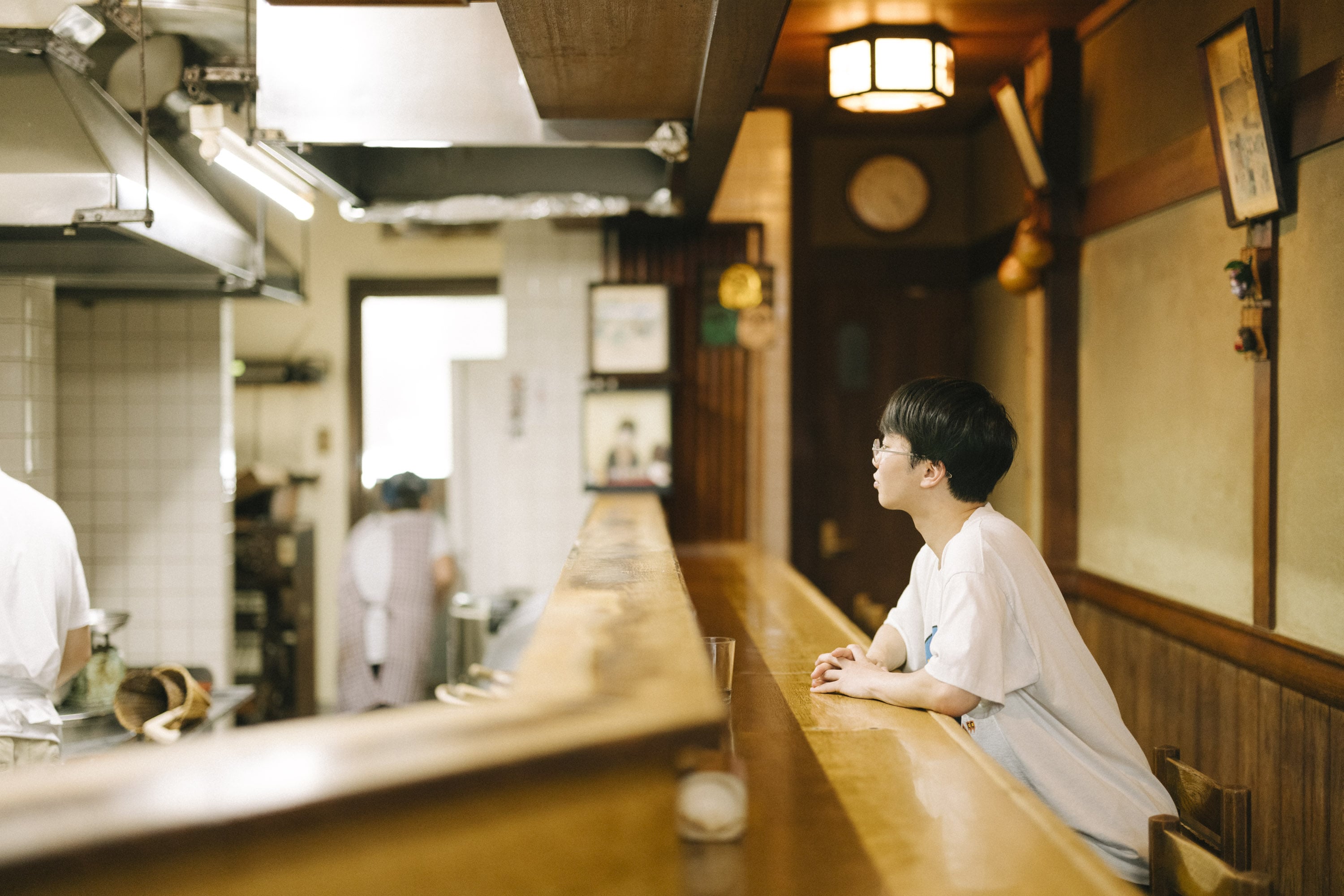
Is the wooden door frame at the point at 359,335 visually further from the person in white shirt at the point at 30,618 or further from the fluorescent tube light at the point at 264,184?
the person in white shirt at the point at 30,618

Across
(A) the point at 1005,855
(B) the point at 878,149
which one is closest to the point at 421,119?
(A) the point at 1005,855

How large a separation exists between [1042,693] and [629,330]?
3.17 m

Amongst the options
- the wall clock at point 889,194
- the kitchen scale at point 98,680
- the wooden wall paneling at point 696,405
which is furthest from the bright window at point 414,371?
the kitchen scale at point 98,680

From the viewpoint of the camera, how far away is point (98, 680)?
9.70 ft

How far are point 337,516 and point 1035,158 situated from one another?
4.48 m

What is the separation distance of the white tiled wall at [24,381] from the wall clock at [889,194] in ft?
12.0

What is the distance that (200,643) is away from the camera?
4344 mm

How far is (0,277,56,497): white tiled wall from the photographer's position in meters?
3.20

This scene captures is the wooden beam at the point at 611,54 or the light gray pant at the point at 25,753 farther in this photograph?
the light gray pant at the point at 25,753

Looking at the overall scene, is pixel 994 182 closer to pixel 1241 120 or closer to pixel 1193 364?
pixel 1193 364

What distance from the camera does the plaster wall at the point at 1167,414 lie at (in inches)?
116

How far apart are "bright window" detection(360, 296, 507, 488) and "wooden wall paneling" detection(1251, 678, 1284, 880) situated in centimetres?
475

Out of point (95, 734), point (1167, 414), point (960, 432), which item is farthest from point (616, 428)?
point (960, 432)

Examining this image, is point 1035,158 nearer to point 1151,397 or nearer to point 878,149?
point 1151,397
